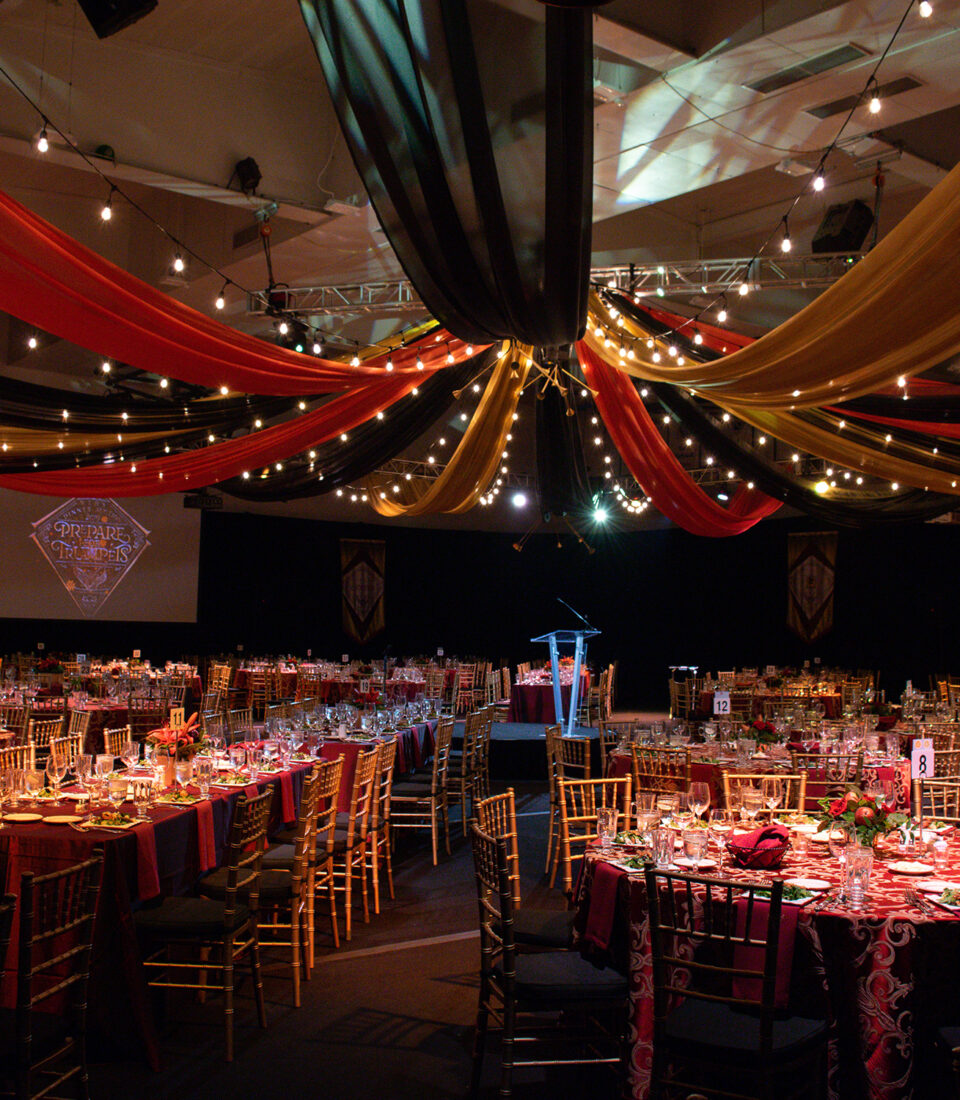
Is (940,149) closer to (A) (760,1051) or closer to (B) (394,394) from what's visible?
(B) (394,394)

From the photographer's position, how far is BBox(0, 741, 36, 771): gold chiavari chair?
5613 millimetres

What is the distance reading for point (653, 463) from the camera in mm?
7270

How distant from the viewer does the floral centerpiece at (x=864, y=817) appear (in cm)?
383

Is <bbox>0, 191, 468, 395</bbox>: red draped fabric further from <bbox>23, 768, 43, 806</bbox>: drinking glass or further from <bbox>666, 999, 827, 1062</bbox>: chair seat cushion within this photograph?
<bbox>666, 999, 827, 1062</bbox>: chair seat cushion

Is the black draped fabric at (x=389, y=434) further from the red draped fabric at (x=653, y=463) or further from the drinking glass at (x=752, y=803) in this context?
the drinking glass at (x=752, y=803)

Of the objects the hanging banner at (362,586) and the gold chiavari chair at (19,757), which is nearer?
the gold chiavari chair at (19,757)

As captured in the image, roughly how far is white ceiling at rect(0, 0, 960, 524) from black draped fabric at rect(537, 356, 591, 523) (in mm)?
1606

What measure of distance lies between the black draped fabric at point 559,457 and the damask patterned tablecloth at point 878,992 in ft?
14.9

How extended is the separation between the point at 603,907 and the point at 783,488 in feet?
11.8

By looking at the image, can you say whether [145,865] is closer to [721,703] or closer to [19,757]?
[19,757]

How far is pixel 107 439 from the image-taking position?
17.5 feet

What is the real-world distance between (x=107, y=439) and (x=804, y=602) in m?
13.9

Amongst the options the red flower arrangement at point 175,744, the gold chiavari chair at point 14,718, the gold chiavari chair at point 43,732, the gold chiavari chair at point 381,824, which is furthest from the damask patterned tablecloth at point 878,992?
the gold chiavari chair at point 14,718

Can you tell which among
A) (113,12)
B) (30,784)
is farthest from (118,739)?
(113,12)
